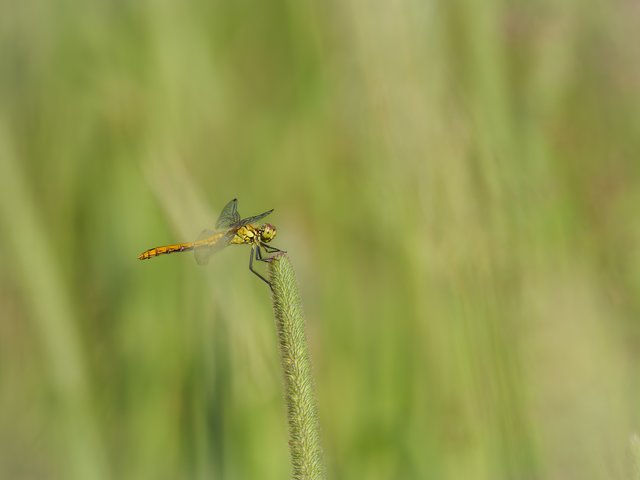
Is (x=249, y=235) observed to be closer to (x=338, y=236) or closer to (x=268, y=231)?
(x=268, y=231)

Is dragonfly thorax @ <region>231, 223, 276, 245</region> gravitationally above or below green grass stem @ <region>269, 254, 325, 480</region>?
above

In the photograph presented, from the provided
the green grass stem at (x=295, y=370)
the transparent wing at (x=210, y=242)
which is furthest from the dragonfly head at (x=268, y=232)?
the green grass stem at (x=295, y=370)

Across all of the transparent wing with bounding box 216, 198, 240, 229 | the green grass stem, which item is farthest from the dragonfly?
the green grass stem

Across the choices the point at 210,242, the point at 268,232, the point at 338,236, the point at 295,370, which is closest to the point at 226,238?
the point at 210,242

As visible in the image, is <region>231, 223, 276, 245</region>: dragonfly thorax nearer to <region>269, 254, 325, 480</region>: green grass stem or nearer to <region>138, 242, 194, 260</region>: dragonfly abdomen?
<region>138, 242, 194, 260</region>: dragonfly abdomen

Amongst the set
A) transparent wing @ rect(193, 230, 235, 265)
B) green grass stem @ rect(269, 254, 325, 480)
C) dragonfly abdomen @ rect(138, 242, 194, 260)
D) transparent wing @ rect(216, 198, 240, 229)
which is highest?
transparent wing @ rect(216, 198, 240, 229)
